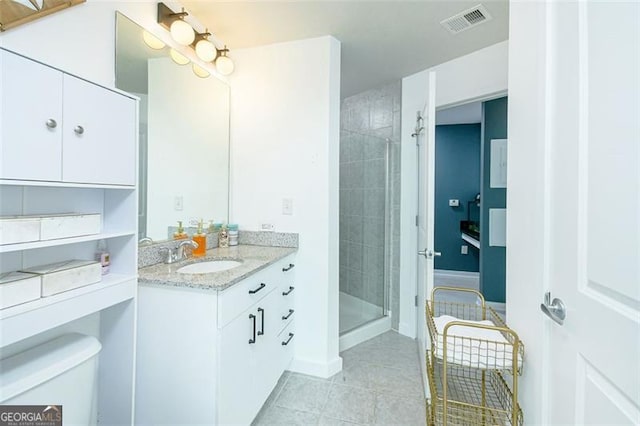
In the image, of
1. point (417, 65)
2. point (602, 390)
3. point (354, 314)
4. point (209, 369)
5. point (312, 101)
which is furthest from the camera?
point (354, 314)

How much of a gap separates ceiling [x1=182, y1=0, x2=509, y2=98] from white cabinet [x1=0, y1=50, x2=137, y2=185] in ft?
3.50

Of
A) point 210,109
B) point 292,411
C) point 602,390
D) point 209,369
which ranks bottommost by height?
point 292,411

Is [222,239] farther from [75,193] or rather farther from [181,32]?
[181,32]

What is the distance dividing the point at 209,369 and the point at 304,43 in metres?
2.14

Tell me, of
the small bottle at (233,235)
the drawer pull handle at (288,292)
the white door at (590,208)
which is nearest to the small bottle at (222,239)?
the small bottle at (233,235)

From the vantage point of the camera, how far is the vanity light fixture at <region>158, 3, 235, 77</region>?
1691 mm

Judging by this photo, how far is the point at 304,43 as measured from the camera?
2104mm

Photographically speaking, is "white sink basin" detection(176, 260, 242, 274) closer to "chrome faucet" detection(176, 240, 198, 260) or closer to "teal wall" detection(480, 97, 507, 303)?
"chrome faucet" detection(176, 240, 198, 260)

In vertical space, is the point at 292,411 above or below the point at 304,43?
below

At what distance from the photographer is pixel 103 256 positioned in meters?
1.25

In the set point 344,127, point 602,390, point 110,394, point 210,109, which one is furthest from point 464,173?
point 110,394

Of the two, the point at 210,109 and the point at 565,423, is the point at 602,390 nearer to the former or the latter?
the point at 565,423

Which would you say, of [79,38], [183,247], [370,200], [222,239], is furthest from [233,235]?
[370,200]

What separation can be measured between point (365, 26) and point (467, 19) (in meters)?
0.67
